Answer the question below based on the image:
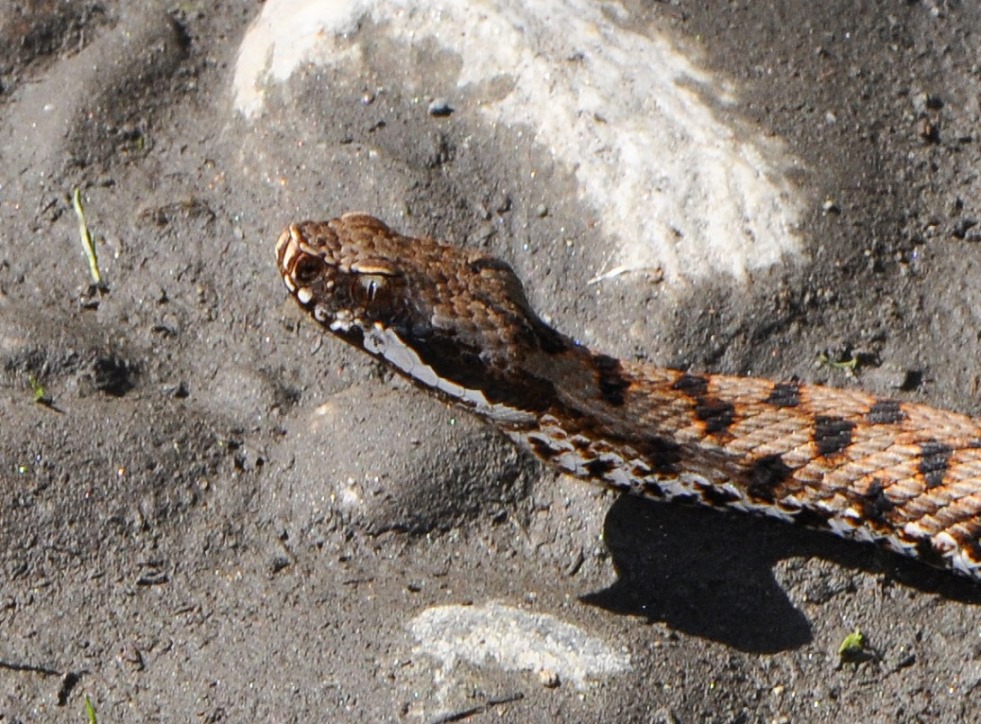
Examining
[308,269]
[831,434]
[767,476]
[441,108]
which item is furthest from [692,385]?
[441,108]

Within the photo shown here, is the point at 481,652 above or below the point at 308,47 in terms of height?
below

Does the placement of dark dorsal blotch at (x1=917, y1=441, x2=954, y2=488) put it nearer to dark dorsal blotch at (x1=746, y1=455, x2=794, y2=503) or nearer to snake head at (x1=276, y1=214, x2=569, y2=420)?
dark dorsal blotch at (x1=746, y1=455, x2=794, y2=503)

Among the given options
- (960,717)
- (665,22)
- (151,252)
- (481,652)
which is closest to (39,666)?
(481,652)

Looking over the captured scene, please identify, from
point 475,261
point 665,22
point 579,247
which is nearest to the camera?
point 475,261

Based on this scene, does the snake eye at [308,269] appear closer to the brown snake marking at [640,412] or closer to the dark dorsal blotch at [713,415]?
the brown snake marking at [640,412]

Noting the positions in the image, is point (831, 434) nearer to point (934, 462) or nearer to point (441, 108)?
point (934, 462)

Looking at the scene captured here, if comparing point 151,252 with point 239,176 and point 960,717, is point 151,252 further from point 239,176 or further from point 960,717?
point 960,717

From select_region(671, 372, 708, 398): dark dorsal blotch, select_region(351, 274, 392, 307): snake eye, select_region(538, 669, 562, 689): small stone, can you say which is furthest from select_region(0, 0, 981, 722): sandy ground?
select_region(351, 274, 392, 307): snake eye
